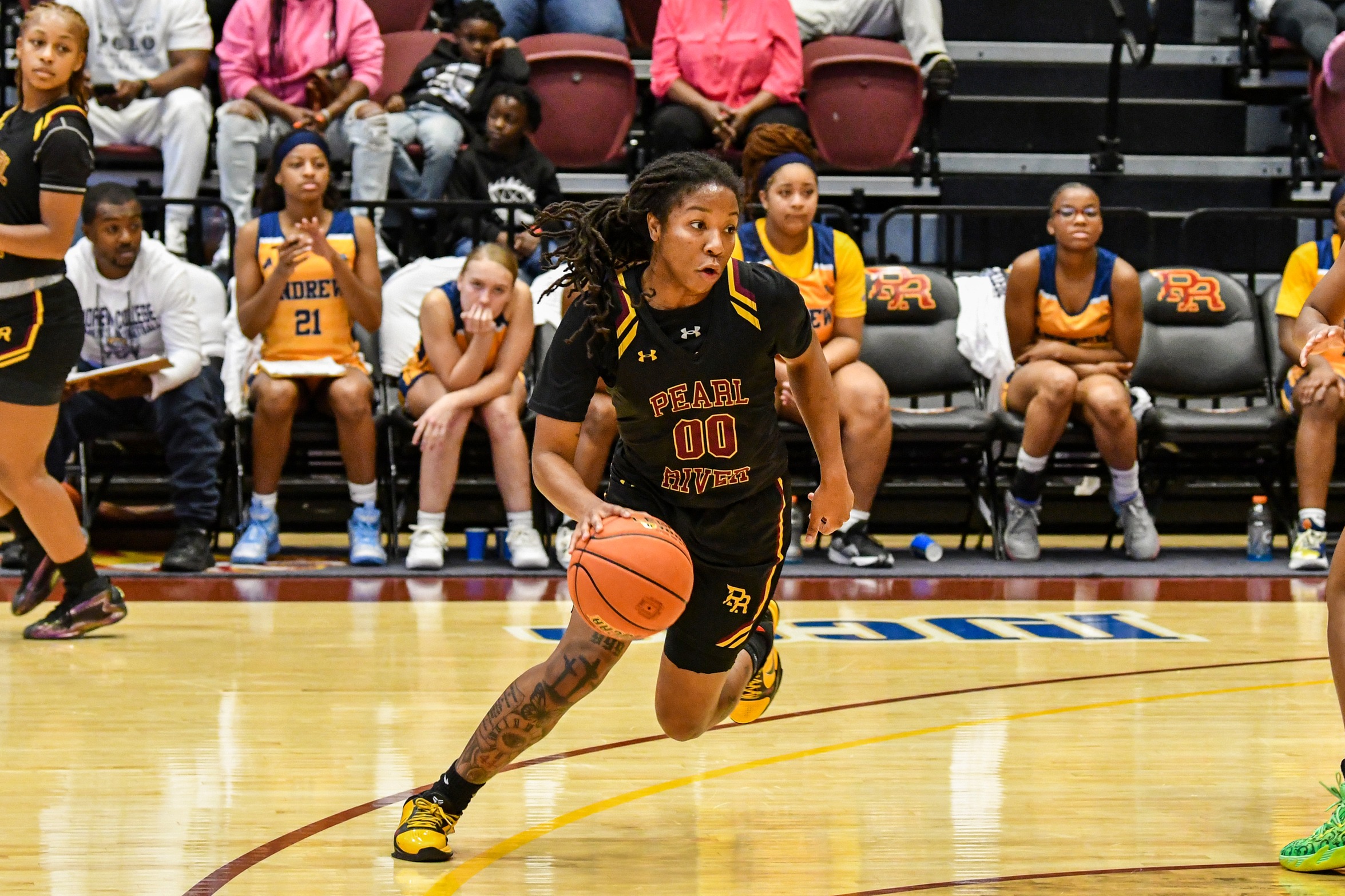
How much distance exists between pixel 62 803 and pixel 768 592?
1579 mm

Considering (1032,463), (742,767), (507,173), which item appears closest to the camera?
(742,767)

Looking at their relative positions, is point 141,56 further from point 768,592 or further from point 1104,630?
point 768,592

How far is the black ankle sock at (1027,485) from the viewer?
23.4 feet

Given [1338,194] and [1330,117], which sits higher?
[1330,117]

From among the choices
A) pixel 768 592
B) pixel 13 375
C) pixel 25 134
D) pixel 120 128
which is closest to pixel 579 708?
pixel 768 592

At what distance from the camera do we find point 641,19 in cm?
992

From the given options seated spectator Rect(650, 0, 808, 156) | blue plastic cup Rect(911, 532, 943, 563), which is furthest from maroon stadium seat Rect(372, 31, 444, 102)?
blue plastic cup Rect(911, 532, 943, 563)

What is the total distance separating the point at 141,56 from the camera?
8461 millimetres

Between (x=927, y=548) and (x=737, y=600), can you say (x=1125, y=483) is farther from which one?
(x=737, y=600)

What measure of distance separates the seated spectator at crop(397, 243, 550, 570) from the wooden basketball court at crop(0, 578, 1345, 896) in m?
0.75

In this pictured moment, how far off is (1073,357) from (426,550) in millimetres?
2996

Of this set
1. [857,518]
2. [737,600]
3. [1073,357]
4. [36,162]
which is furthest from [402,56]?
[737,600]

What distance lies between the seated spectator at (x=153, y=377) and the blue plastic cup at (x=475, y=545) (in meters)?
1.09

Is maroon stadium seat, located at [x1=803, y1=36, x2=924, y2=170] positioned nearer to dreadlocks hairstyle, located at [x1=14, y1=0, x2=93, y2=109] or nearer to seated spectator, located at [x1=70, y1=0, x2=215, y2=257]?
seated spectator, located at [x1=70, y1=0, x2=215, y2=257]
